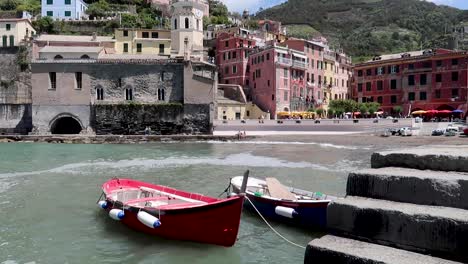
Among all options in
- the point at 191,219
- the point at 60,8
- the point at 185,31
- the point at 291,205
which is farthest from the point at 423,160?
the point at 60,8

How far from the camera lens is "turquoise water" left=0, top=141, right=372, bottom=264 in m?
10.6

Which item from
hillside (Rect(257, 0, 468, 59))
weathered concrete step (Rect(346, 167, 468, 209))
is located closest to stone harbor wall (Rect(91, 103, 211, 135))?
weathered concrete step (Rect(346, 167, 468, 209))

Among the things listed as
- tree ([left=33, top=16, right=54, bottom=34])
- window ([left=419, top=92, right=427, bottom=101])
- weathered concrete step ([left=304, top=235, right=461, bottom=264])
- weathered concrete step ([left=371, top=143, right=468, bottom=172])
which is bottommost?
weathered concrete step ([left=304, top=235, right=461, bottom=264])

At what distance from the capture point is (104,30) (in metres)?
75.5

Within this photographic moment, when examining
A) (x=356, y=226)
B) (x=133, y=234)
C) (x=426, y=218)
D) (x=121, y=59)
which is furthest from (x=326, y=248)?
(x=121, y=59)

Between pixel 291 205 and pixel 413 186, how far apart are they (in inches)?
364

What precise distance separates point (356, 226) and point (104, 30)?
7793 cm

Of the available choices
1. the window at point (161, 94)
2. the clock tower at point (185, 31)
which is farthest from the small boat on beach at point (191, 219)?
the clock tower at point (185, 31)

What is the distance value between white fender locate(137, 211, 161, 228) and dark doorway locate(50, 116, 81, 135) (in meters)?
47.0

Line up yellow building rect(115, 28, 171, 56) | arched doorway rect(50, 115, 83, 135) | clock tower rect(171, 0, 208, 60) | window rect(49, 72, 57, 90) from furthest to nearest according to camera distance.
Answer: clock tower rect(171, 0, 208, 60) → yellow building rect(115, 28, 171, 56) → arched doorway rect(50, 115, 83, 135) → window rect(49, 72, 57, 90)

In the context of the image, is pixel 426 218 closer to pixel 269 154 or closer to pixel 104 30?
pixel 269 154

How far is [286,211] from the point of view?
Result: 1267cm

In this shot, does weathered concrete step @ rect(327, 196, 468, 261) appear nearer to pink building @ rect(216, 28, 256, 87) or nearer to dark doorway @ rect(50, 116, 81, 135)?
dark doorway @ rect(50, 116, 81, 135)

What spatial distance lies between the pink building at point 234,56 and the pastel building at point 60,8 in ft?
95.5
